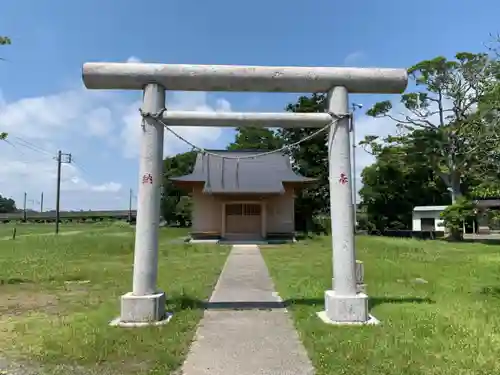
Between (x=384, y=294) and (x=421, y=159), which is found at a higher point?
(x=421, y=159)

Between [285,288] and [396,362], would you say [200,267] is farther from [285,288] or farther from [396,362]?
[396,362]

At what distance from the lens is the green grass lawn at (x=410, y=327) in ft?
14.6

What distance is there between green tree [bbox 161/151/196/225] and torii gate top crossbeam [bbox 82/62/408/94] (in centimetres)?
4191

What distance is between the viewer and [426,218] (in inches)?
1529

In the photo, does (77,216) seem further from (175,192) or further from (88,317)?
(88,317)

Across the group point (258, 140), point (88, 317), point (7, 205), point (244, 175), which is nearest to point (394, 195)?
point (258, 140)

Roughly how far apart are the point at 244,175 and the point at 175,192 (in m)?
25.3

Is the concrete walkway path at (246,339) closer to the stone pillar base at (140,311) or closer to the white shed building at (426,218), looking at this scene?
the stone pillar base at (140,311)

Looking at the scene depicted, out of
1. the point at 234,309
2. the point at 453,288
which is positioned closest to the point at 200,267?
the point at 234,309

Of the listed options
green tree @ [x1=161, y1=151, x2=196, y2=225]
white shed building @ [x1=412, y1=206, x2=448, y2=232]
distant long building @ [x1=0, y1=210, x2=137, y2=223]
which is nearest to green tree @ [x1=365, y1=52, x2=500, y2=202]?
white shed building @ [x1=412, y1=206, x2=448, y2=232]

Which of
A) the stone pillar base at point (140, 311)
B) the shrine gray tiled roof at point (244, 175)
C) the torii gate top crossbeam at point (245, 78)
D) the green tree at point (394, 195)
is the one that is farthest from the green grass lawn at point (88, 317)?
the green tree at point (394, 195)

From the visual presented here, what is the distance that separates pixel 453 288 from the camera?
30.9ft

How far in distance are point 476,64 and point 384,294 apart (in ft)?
83.8

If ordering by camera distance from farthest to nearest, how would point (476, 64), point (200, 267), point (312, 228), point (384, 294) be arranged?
point (312, 228)
point (476, 64)
point (200, 267)
point (384, 294)
